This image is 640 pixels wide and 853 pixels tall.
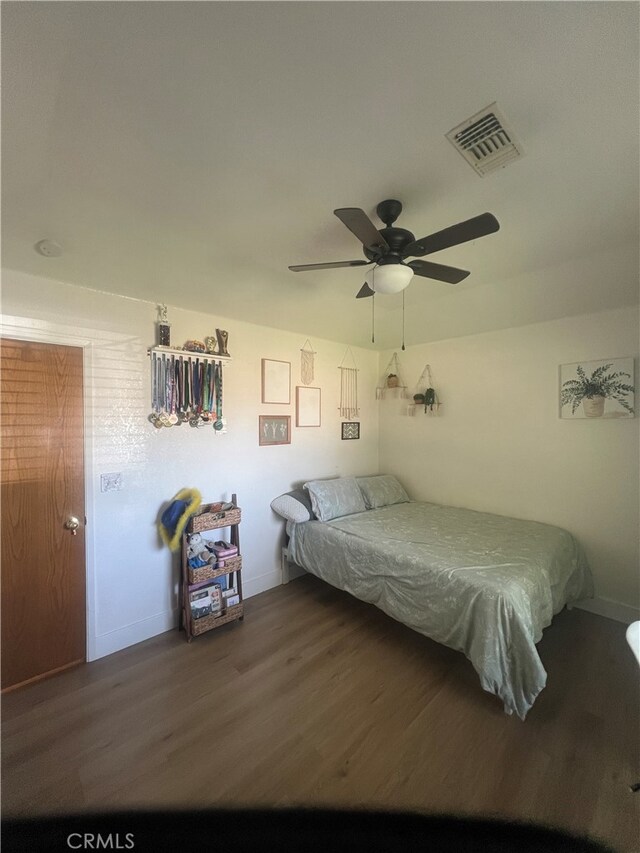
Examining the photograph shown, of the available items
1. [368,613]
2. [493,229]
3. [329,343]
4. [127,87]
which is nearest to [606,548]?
[368,613]

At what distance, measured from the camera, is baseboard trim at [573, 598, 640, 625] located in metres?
2.49

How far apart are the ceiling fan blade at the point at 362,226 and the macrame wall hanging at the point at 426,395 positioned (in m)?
2.36

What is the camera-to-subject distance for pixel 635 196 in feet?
5.05

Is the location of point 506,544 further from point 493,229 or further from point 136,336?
point 136,336

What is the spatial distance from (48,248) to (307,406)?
2.33 metres

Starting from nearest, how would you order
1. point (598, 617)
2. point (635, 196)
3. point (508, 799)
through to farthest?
point (508, 799), point (635, 196), point (598, 617)

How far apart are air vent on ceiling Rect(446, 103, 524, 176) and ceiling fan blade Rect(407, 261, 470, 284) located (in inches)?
16.2

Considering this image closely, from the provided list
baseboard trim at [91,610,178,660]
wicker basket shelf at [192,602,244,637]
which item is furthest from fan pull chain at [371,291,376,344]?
baseboard trim at [91,610,178,660]

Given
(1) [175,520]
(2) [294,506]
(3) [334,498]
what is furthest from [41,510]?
(3) [334,498]

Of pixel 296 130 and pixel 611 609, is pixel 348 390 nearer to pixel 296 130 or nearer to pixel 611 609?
pixel 296 130

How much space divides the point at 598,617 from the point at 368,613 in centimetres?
186

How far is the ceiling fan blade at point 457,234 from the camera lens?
1.29 meters

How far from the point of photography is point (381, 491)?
3584 mm

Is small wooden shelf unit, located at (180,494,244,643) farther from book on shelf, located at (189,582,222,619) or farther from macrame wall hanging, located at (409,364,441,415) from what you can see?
macrame wall hanging, located at (409,364,441,415)
